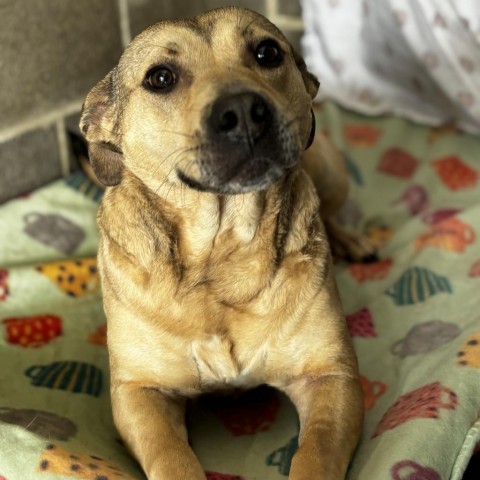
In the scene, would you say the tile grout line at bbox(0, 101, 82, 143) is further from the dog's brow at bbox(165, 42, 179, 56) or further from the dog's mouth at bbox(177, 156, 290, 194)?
the dog's mouth at bbox(177, 156, 290, 194)

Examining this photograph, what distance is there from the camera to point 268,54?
89.7 inches

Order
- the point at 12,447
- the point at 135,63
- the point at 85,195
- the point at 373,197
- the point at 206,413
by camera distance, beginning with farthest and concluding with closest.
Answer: the point at 373,197
the point at 85,195
the point at 206,413
the point at 135,63
the point at 12,447

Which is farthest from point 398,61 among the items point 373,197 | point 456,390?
→ point 456,390

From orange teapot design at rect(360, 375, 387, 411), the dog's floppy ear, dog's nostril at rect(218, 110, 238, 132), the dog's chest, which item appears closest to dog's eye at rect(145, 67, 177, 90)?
dog's nostril at rect(218, 110, 238, 132)

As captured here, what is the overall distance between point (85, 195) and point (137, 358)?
4.38ft

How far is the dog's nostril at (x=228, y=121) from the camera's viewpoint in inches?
76.5

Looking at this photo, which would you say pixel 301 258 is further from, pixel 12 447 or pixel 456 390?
pixel 12 447

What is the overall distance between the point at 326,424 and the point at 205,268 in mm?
530

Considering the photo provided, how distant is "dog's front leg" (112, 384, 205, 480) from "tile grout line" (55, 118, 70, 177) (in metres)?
1.55

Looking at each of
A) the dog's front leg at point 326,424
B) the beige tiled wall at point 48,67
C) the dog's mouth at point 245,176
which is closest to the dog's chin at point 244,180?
the dog's mouth at point 245,176

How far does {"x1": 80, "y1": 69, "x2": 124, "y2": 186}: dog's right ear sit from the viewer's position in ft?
7.98

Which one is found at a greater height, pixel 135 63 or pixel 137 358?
pixel 135 63

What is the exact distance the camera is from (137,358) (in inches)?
91.7

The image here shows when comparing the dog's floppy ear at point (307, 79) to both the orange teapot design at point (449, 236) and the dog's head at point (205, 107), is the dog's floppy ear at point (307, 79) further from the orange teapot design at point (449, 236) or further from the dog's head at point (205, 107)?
the orange teapot design at point (449, 236)
